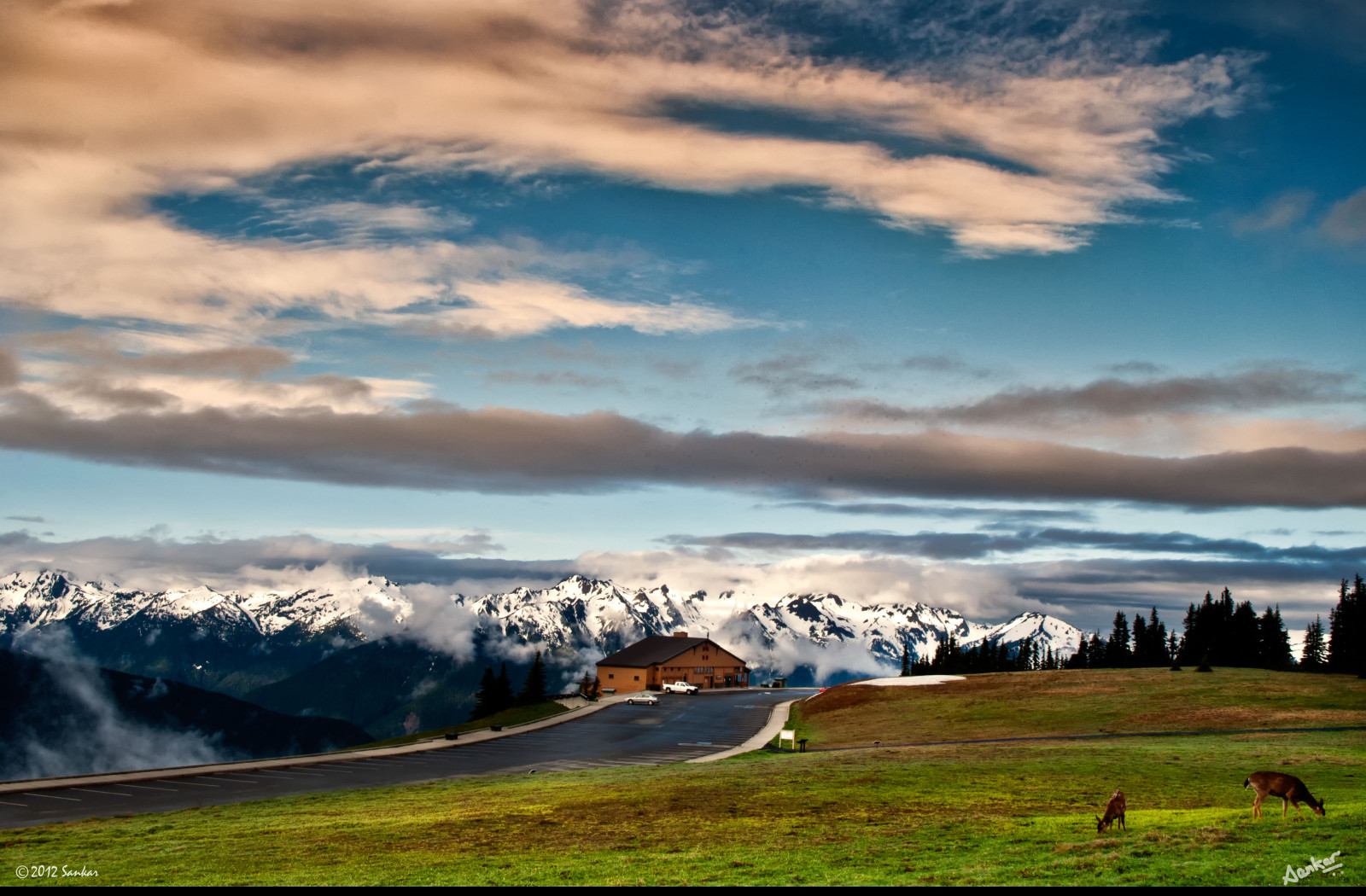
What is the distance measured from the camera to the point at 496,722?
262ft

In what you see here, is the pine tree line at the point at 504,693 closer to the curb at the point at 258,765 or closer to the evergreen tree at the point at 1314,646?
the curb at the point at 258,765

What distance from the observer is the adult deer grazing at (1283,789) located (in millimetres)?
22438

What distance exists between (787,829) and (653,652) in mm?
127247

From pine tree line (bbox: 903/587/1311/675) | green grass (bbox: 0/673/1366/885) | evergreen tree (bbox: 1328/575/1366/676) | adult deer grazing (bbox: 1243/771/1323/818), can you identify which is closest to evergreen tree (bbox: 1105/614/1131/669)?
pine tree line (bbox: 903/587/1311/675)

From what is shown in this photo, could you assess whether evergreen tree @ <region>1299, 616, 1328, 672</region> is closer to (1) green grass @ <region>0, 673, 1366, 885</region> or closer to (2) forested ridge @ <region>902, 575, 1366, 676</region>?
(2) forested ridge @ <region>902, 575, 1366, 676</region>

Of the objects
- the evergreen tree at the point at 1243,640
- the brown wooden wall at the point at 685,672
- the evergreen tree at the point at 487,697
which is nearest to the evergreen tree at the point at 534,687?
the evergreen tree at the point at 487,697

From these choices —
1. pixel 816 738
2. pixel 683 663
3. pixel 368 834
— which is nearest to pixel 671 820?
pixel 368 834

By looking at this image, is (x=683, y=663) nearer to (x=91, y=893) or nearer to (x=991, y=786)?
(x=991, y=786)

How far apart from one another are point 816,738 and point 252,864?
4562 centimetres

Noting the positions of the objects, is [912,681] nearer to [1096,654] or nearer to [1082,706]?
[1082,706]

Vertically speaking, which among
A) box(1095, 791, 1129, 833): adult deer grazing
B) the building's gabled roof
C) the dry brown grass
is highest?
box(1095, 791, 1129, 833): adult deer grazing

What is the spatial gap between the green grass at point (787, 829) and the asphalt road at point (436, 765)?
4919 millimetres

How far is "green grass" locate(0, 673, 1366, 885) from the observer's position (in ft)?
62.9

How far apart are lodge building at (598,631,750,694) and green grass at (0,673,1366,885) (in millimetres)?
100797
